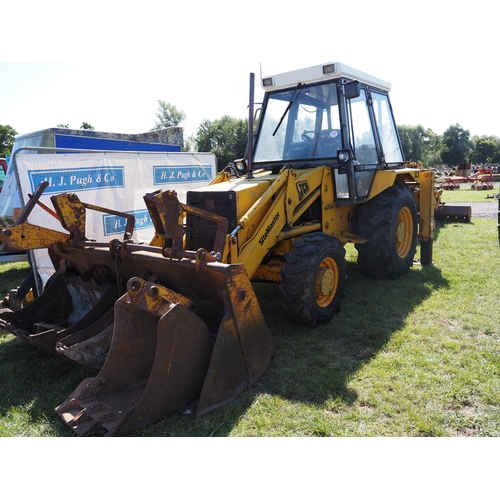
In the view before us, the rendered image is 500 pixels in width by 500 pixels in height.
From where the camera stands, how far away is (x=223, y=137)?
42.0 meters

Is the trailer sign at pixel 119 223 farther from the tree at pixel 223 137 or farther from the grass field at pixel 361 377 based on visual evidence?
the tree at pixel 223 137

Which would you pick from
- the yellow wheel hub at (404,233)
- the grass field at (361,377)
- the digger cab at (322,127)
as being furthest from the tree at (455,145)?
the grass field at (361,377)

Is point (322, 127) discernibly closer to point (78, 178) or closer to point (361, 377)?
point (361, 377)

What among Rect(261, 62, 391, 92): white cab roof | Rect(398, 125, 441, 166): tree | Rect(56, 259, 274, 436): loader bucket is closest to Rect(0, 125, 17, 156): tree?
Rect(398, 125, 441, 166): tree

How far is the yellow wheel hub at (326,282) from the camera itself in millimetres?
4542

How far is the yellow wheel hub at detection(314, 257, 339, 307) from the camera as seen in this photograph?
179 inches

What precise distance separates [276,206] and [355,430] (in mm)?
2356

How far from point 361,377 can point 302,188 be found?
2169mm

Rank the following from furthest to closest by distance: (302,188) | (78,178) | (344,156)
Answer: (78,178)
(344,156)
(302,188)

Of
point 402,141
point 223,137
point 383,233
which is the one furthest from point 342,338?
point 223,137

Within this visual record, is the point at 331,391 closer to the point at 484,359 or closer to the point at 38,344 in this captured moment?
the point at 484,359

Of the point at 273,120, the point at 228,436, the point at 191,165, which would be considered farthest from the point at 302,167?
the point at 191,165

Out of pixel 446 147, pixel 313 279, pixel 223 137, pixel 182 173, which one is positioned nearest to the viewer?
pixel 313 279

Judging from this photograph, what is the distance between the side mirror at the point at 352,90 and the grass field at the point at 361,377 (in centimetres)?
241
